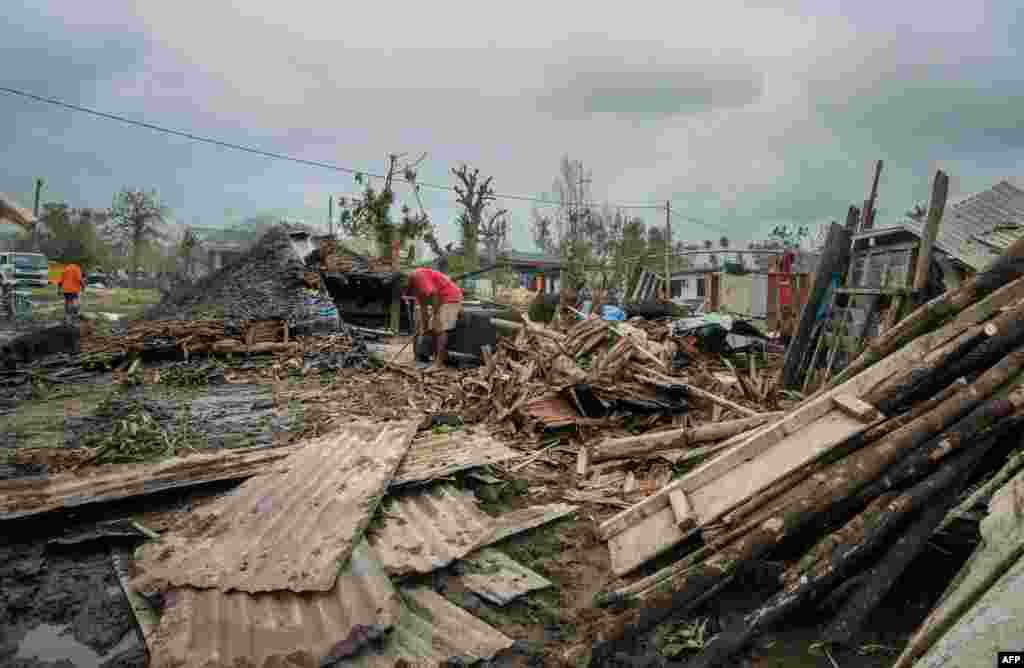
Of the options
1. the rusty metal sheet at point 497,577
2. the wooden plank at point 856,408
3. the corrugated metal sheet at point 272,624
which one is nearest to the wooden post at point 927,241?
the wooden plank at point 856,408

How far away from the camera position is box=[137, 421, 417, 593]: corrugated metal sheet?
9.86 ft

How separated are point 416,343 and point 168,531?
8.15 m

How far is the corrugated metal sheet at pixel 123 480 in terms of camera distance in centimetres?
396

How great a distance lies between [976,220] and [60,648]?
1131cm

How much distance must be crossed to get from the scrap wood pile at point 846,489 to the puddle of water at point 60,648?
2.36 metres

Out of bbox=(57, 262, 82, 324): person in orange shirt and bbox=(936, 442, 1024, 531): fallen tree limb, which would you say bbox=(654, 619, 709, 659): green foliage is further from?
bbox=(57, 262, 82, 324): person in orange shirt

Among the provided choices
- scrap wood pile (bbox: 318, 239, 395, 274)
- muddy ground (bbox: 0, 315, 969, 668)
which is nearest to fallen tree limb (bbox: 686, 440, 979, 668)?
muddy ground (bbox: 0, 315, 969, 668)

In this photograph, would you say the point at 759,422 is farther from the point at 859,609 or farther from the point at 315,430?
the point at 315,430

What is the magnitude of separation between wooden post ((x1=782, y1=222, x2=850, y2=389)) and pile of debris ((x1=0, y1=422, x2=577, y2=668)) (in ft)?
15.3

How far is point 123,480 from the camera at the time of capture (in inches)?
174

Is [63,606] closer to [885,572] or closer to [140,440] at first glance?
[140,440]

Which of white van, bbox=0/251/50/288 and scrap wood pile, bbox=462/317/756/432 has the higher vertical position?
white van, bbox=0/251/50/288

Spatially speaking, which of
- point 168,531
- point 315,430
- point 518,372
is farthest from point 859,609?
point 315,430

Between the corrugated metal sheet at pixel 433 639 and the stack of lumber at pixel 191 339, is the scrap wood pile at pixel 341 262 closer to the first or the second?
the stack of lumber at pixel 191 339
